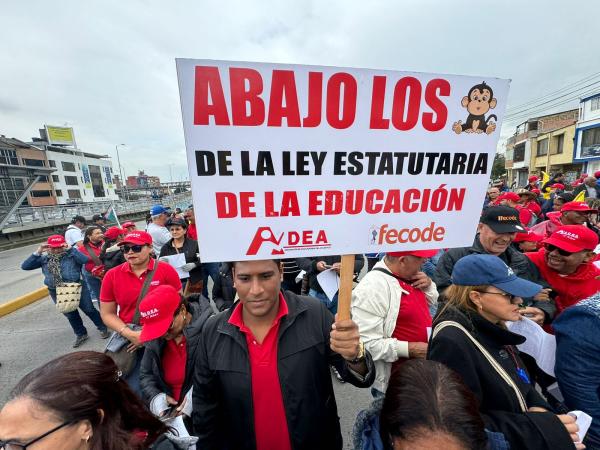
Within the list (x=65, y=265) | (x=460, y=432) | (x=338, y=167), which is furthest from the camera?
(x=65, y=265)

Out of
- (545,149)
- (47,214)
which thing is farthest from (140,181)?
(545,149)

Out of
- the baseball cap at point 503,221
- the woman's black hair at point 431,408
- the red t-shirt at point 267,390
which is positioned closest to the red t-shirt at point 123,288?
the red t-shirt at point 267,390

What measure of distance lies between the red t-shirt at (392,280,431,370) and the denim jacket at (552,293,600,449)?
0.76 m

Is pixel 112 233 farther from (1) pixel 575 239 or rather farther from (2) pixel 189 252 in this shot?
(1) pixel 575 239

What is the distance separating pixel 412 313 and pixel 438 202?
1.03 m

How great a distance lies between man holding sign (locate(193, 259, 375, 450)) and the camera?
4.98 ft

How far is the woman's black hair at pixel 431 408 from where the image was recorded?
98 cm

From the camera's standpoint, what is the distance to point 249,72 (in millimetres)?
1104

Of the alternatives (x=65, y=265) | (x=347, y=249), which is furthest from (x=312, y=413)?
(x=65, y=265)

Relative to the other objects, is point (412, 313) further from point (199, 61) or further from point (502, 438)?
point (199, 61)

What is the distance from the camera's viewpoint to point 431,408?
1000mm

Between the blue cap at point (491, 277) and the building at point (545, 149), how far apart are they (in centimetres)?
3757

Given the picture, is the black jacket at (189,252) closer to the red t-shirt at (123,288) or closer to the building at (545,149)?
the red t-shirt at (123,288)

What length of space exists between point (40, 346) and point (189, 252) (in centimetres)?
293
